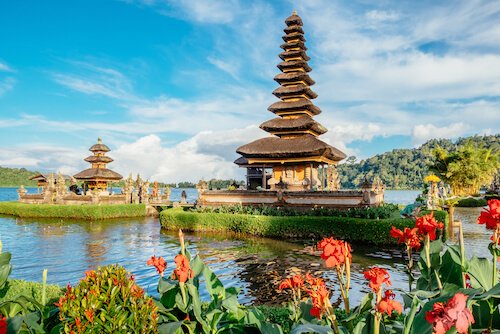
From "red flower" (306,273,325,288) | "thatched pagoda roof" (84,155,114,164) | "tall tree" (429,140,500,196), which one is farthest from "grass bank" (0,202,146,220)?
"tall tree" (429,140,500,196)

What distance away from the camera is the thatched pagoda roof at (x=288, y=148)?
27.2 metres

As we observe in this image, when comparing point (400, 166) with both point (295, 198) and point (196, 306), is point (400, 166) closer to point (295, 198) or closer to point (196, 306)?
point (295, 198)

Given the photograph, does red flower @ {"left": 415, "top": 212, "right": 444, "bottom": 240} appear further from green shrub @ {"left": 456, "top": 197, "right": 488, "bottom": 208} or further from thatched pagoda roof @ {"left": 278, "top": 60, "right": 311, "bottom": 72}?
green shrub @ {"left": 456, "top": 197, "right": 488, "bottom": 208}

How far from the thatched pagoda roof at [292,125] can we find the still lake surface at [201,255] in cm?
1262

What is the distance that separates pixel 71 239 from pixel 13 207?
20.1 m

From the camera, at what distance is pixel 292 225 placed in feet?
63.2

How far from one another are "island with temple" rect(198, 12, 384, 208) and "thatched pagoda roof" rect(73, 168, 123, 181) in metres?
17.4

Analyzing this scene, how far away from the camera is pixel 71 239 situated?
21016mm

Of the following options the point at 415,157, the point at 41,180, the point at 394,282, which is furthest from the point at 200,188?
the point at 415,157

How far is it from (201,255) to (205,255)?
19 centimetres

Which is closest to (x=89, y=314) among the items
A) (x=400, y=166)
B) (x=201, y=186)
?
(x=201, y=186)

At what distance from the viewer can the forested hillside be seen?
12144 cm

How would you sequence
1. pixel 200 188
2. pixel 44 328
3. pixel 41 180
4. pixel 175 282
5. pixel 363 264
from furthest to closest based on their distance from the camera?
pixel 41 180, pixel 200 188, pixel 363 264, pixel 175 282, pixel 44 328

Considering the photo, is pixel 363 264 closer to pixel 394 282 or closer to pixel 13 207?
pixel 394 282
